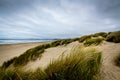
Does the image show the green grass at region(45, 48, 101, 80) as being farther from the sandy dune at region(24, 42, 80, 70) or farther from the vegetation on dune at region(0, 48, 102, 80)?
the sandy dune at region(24, 42, 80, 70)

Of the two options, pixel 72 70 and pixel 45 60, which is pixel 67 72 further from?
pixel 45 60

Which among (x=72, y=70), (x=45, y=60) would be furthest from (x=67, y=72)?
(x=45, y=60)

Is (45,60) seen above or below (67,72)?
below

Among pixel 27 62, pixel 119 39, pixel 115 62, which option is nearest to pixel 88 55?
pixel 115 62

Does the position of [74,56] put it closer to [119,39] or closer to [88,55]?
[88,55]

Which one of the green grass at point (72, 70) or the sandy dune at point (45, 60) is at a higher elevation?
the green grass at point (72, 70)

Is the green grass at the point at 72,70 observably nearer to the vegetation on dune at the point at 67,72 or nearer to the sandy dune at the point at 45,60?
the vegetation on dune at the point at 67,72

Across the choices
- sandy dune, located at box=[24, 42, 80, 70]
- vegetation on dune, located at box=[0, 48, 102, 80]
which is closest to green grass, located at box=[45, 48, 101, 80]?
vegetation on dune, located at box=[0, 48, 102, 80]

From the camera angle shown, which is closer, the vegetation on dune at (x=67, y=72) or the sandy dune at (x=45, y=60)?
the vegetation on dune at (x=67, y=72)

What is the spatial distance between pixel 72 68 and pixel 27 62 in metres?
3.88

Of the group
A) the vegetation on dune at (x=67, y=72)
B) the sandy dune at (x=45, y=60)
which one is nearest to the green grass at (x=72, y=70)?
the vegetation on dune at (x=67, y=72)

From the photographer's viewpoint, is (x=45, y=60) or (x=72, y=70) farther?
(x=45, y=60)

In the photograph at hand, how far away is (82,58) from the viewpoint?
8.62 feet

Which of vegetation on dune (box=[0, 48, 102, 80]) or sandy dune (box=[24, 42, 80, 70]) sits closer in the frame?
vegetation on dune (box=[0, 48, 102, 80])
